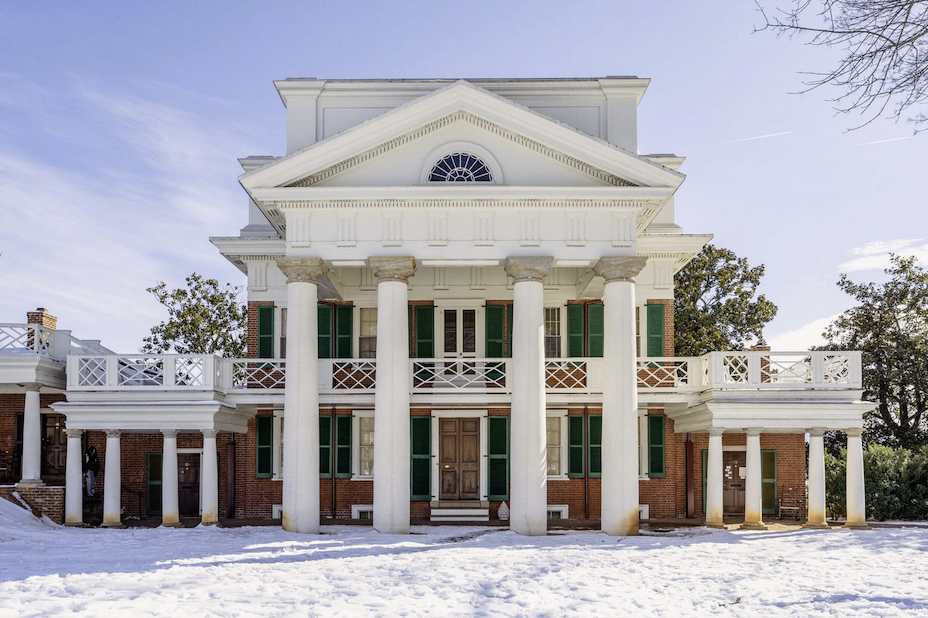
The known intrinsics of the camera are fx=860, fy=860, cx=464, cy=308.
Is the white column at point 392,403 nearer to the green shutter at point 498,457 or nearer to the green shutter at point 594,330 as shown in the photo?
the green shutter at point 498,457

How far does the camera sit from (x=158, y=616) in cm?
1036

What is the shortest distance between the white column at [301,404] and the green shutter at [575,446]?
7.50 meters

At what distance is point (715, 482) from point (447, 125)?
1092 centimetres

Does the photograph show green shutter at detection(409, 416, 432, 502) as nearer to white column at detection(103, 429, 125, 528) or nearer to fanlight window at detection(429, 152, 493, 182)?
fanlight window at detection(429, 152, 493, 182)

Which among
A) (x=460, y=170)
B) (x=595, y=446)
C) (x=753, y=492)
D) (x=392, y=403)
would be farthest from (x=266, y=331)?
(x=753, y=492)

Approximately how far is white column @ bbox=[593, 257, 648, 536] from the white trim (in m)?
4.75

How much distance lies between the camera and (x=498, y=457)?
23641 millimetres

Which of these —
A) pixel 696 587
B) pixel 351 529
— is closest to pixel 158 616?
pixel 696 587

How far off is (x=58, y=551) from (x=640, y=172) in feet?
46.8

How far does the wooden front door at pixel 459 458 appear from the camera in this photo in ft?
78.3

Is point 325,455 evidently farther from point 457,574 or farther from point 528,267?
point 457,574

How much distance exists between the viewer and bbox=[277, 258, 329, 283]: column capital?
19.8 m

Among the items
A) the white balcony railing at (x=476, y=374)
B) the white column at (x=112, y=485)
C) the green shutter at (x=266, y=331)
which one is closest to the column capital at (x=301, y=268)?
the white balcony railing at (x=476, y=374)

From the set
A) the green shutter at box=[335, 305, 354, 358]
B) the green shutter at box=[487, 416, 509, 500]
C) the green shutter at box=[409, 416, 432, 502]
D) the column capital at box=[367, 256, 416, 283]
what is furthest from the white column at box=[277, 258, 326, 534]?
the green shutter at box=[487, 416, 509, 500]
